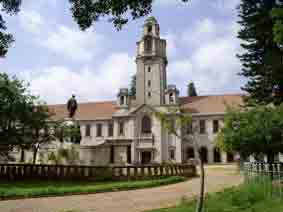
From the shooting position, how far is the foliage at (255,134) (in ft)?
56.1

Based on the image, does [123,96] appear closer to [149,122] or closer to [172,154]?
[149,122]

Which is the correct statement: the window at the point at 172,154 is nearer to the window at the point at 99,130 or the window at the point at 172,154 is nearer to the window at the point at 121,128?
the window at the point at 121,128

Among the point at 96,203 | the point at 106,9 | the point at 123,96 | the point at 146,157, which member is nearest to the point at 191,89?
the point at 123,96

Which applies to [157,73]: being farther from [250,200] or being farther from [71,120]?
[250,200]

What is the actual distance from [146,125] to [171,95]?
20.4 ft

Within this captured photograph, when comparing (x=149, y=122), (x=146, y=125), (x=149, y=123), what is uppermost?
(x=149, y=122)

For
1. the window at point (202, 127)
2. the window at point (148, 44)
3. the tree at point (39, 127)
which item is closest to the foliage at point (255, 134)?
the tree at point (39, 127)

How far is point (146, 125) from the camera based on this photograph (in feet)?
160

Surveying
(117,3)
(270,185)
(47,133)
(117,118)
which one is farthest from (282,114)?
(117,118)

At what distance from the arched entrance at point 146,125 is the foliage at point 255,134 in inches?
1163

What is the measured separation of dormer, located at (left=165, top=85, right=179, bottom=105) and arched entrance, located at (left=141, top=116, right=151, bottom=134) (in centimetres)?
413

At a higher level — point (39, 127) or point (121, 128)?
point (121, 128)

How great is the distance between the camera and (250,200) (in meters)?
10.0

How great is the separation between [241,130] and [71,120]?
13622 mm
